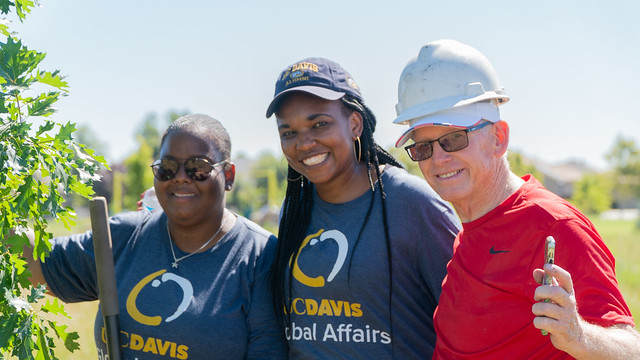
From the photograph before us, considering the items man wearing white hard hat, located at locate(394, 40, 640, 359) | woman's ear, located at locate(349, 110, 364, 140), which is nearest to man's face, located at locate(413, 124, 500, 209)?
man wearing white hard hat, located at locate(394, 40, 640, 359)

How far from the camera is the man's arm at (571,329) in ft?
5.83

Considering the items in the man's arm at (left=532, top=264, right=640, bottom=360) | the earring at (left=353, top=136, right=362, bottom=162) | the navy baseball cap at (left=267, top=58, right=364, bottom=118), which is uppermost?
the navy baseball cap at (left=267, top=58, right=364, bottom=118)

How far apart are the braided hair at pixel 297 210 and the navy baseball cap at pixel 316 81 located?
0.09 metres

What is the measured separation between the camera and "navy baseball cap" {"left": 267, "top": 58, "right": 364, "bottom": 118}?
2994mm

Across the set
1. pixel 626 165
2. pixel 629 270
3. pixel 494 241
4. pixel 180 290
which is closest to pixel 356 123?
pixel 494 241

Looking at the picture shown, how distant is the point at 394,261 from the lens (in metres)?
2.89

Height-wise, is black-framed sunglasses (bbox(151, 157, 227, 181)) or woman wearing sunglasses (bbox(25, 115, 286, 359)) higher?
black-framed sunglasses (bbox(151, 157, 227, 181))

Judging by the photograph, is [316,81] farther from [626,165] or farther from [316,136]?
[626,165]

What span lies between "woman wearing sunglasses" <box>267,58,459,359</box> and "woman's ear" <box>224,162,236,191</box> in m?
0.43

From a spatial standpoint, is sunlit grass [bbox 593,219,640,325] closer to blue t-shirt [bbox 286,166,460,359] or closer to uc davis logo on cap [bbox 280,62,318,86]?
blue t-shirt [bbox 286,166,460,359]

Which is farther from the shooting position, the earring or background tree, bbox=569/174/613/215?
background tree, bbox=569/174/613/215

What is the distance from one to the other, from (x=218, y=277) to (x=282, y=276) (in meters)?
0.35

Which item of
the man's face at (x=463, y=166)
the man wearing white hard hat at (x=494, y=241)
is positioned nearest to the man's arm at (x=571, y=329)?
the man wearing white hard hat at (x=494, y=241)

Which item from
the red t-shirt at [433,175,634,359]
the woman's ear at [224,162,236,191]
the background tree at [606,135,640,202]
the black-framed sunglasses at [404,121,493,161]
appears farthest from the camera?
the background tree at [606,135,640,202]
